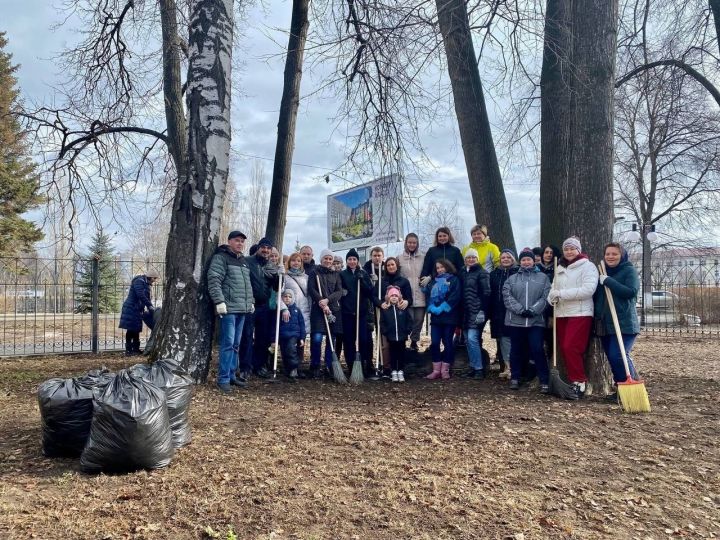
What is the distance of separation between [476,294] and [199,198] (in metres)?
3.64

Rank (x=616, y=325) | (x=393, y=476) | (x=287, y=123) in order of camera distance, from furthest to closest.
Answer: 1. (x=287, y=123)
2. (x=616, y=325)
3. (x=393, y=476)

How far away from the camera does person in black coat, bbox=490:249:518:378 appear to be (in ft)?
22.1

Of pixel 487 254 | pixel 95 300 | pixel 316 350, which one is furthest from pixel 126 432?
pixel 95 300

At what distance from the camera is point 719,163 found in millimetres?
13258

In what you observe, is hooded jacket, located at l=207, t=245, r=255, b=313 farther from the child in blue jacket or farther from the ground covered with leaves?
the ground covered with leaves

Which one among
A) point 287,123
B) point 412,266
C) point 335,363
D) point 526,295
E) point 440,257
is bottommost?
point 335,363

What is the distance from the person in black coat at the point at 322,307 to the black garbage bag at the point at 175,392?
3044 millimetres

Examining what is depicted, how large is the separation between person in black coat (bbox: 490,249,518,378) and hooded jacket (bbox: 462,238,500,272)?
20 cm

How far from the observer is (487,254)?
7145 mm

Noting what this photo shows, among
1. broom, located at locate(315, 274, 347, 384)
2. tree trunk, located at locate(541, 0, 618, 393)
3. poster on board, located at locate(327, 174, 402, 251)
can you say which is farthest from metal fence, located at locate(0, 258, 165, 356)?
tree trunk, located at locate(541, 0, 618, 393)

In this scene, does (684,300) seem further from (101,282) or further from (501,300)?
(101,282)

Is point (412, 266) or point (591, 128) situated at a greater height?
point (591, 128)

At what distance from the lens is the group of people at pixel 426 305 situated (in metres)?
5.75

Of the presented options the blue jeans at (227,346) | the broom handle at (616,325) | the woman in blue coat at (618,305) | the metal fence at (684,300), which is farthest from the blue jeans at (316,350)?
the metal fence at (684,300)
